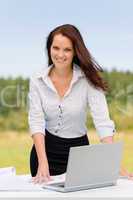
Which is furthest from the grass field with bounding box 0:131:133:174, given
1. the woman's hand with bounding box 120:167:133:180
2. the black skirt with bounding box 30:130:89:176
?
the woman's hand with bounding box 120:167:133:180

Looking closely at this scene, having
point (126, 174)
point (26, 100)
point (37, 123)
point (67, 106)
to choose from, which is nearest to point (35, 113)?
point (37, 123)

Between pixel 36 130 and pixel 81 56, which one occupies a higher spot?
pixel 81 56

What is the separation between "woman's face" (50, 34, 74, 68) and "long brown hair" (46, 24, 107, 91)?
0.02 m

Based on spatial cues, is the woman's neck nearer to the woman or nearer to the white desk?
A: the woman

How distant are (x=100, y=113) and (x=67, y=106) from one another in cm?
17

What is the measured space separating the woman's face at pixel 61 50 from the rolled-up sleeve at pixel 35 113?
18 centimetres

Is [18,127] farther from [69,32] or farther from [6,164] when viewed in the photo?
[69,32]

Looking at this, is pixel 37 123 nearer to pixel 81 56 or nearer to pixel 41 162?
pixel 41 162

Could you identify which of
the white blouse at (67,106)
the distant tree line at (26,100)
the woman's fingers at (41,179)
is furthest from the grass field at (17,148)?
the woman's fingers at (41,179)

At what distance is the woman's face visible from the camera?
8.86ft

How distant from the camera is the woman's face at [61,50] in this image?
106 inches

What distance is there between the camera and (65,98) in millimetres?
2844

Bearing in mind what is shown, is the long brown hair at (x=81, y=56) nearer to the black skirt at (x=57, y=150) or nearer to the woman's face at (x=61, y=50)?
the woman's face at (x=61, y=50)

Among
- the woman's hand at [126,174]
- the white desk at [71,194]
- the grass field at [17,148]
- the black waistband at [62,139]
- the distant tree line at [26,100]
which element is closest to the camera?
the white desk at [71,194]
